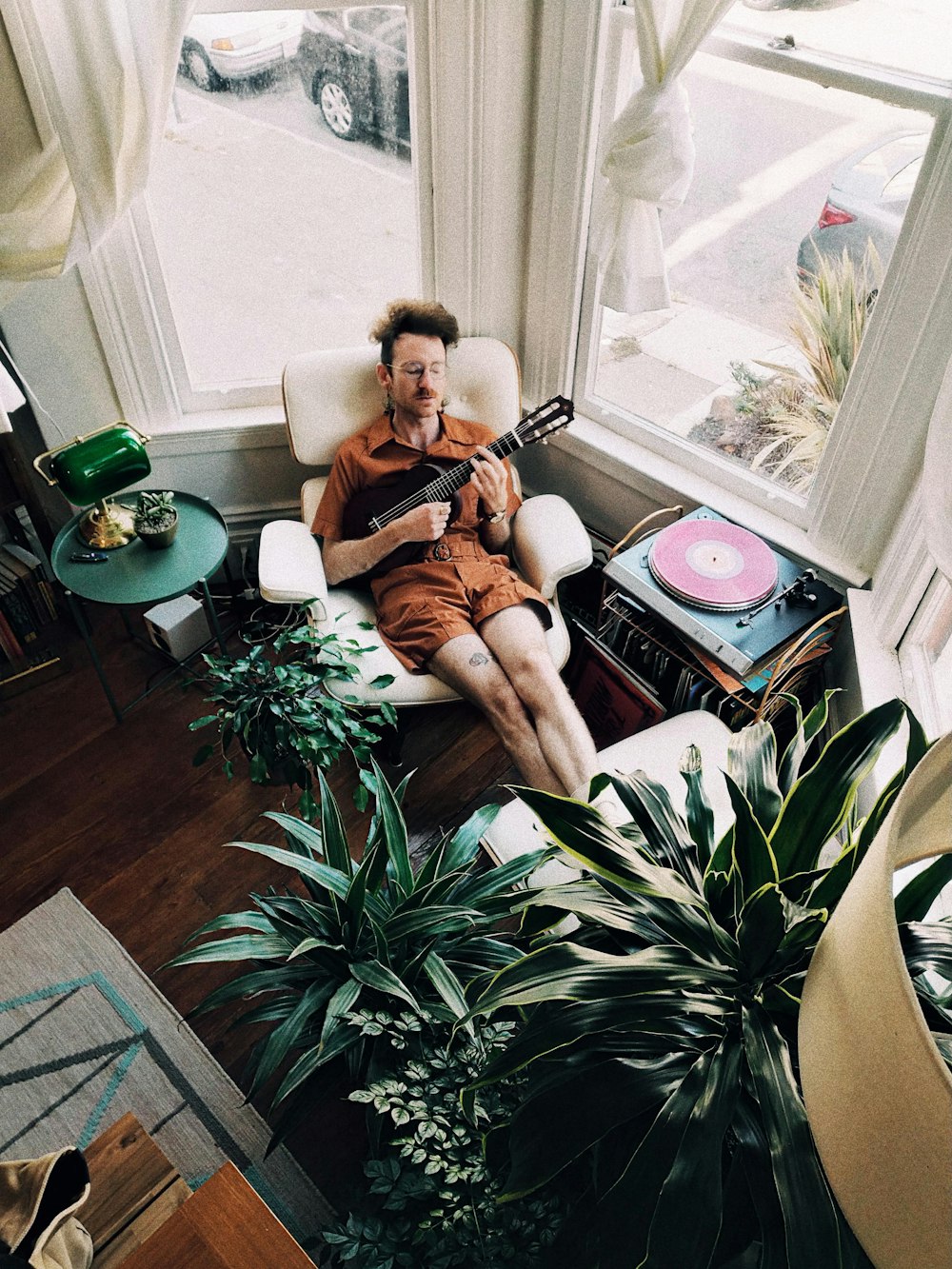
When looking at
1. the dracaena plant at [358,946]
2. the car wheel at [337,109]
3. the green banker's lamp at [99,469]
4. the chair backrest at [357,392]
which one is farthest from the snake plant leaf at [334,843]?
the car wheel at [337,109]

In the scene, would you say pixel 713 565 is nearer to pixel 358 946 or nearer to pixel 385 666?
pixel 385 666

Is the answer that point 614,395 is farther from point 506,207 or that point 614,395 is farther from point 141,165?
point 141,165

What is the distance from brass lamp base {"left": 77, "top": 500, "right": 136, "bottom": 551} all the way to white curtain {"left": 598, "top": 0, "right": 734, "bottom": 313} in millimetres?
1362

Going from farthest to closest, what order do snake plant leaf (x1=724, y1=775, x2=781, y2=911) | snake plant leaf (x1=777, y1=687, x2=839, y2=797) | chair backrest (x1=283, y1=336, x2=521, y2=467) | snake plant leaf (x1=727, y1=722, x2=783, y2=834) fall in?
chair backrest (x1=283, y1=336, x2=521, y2=467) < snake plant leaf (x1=777, y1=687, x2=839, y2=797) < snake plant leaf (x1=727, y1=722, x2=783, y2=834) < snake plant leaf (x1=724, y1=775, x2=781, y2=911)

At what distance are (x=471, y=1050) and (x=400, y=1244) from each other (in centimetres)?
28

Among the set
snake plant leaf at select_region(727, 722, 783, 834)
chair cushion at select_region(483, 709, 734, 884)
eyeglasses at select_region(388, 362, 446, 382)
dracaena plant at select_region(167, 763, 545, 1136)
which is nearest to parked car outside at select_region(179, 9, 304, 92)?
eyeglasses at select_region(388, 362, 446, 382)

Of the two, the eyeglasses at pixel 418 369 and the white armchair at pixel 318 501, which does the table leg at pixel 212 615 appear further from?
the eyeglasses at pixel 418 369

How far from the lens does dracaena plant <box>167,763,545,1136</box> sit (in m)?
1.42

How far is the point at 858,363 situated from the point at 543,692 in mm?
1008

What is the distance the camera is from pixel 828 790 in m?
1.06

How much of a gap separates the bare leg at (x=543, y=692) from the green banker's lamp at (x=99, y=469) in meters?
0.97

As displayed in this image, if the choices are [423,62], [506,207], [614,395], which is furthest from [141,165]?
[614,395]

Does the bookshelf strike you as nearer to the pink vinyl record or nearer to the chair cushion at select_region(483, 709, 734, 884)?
the chair cushion at select_region(483, 709, 734, 884)

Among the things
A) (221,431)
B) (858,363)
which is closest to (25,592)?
(221,431)
